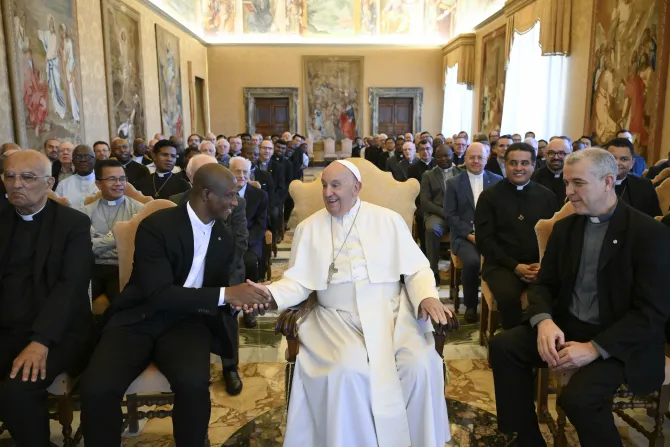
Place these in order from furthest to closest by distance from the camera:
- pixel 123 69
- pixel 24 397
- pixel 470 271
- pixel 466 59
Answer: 1. pixel 466 59
2. pixel 123 69
3. pixel 470 271
4. pixel 24 397

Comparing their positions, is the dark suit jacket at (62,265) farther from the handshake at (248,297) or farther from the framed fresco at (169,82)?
the framed fresco at (169,82)

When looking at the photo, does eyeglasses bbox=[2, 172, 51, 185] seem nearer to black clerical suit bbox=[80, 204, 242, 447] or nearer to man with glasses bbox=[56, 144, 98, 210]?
black clerical suit bbox=[80, 204, 242, 447]

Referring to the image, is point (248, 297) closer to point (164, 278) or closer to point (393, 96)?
point (164, 278)

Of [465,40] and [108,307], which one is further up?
[465,40]

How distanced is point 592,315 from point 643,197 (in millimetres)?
2338

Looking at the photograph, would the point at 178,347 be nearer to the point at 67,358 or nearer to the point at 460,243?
the point at 67,358

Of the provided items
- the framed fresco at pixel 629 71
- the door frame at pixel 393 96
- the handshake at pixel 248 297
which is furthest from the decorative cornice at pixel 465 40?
the handshake at pixel 248 297

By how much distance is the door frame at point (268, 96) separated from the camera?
69.2 ft

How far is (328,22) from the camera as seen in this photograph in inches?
821

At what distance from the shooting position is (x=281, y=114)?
21.5 meters

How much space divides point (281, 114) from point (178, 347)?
19568mm

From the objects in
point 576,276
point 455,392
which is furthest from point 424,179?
point 576,276

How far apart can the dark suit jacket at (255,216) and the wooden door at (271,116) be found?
1646 centimetres

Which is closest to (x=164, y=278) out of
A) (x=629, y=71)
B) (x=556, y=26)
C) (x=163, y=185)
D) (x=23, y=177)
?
(x=23, y=177)
